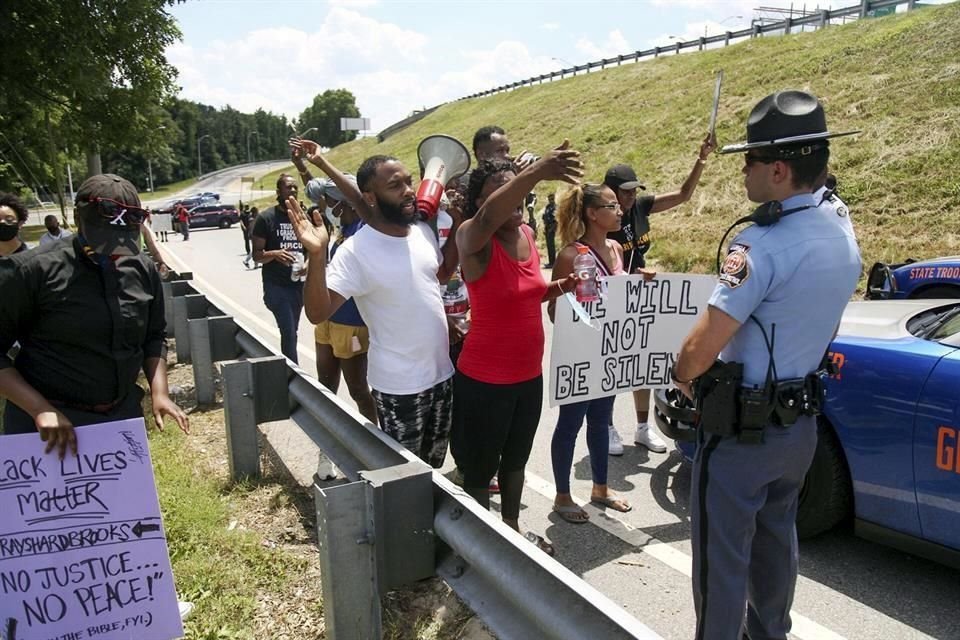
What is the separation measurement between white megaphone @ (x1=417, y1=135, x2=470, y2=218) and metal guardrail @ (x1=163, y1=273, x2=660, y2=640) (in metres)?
1.32

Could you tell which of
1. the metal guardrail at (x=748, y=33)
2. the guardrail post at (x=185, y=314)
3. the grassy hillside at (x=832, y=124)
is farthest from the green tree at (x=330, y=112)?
the guardrail post at (x=185, y=314)

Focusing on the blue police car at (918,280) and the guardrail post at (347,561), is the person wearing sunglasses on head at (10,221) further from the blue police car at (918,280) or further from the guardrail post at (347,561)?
the blue police car at (918,280)

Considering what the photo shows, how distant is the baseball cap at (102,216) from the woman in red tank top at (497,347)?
1.36 meters

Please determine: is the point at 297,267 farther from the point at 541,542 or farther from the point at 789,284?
the point at 789,284

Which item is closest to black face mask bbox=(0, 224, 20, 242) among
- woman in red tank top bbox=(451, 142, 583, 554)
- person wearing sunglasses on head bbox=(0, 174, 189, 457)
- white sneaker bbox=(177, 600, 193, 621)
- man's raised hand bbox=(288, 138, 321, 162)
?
man's raised hand bbox=(288, 138, 321, 162)

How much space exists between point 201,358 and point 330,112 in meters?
137

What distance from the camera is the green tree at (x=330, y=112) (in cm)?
12738

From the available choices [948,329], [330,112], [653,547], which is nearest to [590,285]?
[653,547]

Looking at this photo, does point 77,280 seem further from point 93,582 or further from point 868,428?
point 868,428

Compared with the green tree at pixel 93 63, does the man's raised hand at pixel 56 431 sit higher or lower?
lower

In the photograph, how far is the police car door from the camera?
303 centimetres

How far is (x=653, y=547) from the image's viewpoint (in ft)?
12.7

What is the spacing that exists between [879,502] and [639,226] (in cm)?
268

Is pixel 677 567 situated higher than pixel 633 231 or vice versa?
pixel 633 231
